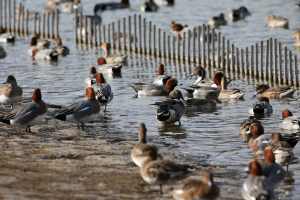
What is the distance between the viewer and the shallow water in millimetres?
11094

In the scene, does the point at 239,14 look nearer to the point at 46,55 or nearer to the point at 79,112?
the point at 46,55

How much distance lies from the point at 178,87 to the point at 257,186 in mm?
11713

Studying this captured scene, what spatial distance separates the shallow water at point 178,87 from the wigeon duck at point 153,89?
331 mm

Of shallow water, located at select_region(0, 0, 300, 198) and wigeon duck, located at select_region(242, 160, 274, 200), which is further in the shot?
shallow water, located at select_region(0, 0, 300, 198)

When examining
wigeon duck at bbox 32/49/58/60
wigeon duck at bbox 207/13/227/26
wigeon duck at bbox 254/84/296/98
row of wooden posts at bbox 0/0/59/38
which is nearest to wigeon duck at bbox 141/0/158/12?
wigeon duck at bbox 207/13/227/26

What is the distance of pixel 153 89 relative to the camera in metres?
17.3

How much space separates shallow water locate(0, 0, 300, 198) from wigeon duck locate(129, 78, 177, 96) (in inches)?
13.0

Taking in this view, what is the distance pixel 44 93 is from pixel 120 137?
6.29 metres

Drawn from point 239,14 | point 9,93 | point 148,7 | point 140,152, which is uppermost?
point 148,7

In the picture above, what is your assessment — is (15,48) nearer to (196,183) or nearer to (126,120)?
(126,120)

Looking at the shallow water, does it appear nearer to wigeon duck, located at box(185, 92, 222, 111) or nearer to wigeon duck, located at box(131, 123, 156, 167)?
wigeon duck, located at box(185, 92, 222, 111)

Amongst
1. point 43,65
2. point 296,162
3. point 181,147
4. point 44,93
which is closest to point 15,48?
point 43,65

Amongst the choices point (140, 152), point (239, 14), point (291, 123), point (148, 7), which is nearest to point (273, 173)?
point (140, 152)

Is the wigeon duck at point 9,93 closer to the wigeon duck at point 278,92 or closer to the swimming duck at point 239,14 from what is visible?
the wigeon duck at point 278,92
